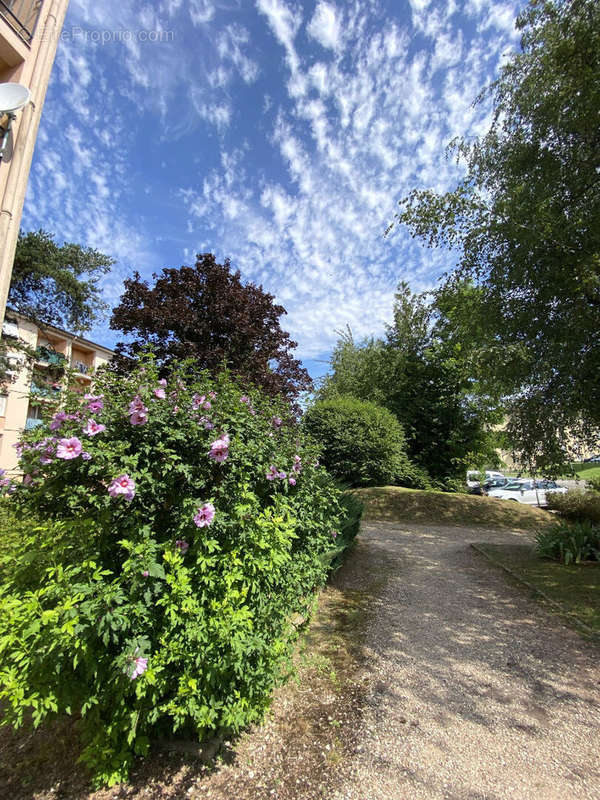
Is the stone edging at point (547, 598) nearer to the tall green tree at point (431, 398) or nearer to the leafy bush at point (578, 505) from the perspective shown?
the leafy bush at point (578, 505)

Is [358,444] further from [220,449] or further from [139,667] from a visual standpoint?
[139,667]

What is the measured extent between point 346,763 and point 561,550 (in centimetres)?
555

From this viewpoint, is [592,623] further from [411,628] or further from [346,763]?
[346,763]

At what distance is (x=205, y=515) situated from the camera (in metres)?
1.93

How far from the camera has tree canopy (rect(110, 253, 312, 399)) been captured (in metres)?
9.35

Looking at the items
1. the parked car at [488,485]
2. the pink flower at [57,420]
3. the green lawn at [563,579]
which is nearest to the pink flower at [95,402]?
the pink flower at [57,420]

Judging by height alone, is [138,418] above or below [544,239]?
below

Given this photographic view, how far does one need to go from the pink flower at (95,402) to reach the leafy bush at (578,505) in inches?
430

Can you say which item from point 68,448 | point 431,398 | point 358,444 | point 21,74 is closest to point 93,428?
point 68,448

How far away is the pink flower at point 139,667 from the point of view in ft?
5.28

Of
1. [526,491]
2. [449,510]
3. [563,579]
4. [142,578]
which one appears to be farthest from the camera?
[526,491]

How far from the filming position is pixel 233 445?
2236 mm

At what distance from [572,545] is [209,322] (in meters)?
8.82

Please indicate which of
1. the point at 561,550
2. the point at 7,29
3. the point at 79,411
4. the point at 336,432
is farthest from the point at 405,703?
the point at 336,432
